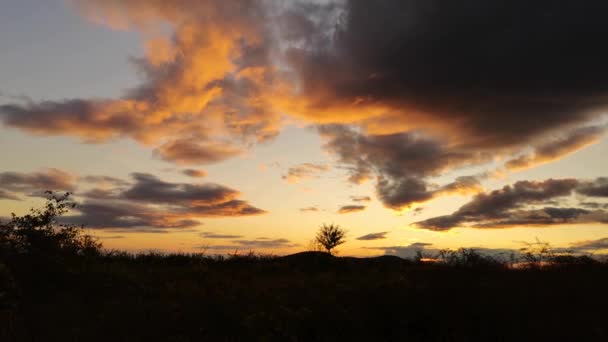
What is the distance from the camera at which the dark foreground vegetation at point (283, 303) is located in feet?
30.2

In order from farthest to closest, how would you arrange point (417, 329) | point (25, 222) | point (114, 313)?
point (25, 222), point (114, 313), point (417, 329)

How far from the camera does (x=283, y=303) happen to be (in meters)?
11.3

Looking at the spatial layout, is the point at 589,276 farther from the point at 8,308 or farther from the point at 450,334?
the point at 8,308

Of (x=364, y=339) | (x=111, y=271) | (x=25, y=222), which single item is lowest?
(x=364, y=339)

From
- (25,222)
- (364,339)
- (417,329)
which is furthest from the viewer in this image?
(25,222)

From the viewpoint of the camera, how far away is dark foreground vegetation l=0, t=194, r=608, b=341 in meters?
9.21

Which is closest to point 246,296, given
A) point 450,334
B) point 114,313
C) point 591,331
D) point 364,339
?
point 114,313

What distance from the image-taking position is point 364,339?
29.2 feet

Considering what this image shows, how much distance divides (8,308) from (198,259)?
11.2 meters

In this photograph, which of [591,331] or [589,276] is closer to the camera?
[591,331]

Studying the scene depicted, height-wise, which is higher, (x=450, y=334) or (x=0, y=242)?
(x=0, y=242)

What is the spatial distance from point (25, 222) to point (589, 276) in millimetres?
18734

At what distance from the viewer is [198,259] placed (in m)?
22.6

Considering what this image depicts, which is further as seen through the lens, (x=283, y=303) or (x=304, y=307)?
(x=283, y=303)
